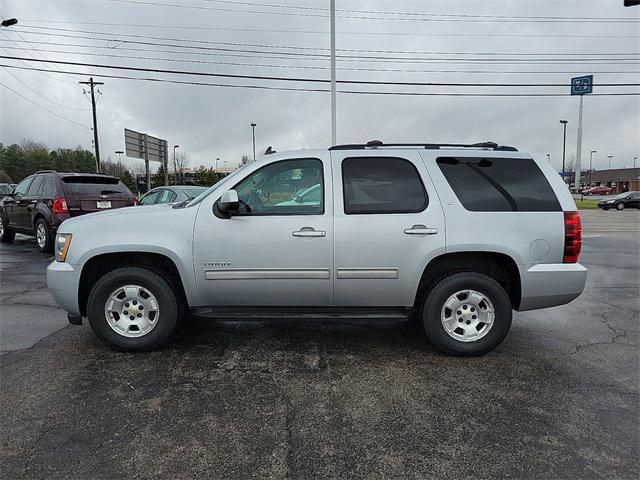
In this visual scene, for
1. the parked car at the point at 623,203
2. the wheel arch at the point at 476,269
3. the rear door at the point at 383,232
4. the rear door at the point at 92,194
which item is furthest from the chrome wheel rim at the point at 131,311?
the parked car at the point at 623,203

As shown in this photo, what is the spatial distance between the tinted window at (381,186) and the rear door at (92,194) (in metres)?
7.25

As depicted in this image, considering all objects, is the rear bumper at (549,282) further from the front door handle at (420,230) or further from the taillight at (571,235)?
the front door handle at (420,230)

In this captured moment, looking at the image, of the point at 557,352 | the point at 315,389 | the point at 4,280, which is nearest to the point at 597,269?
the point at 557,352

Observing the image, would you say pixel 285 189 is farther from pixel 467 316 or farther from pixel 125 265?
pixel 467 316

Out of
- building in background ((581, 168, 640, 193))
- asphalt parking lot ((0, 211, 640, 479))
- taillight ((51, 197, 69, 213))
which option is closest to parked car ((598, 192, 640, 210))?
asphalt parking lot ((0, 211, 640, 479))

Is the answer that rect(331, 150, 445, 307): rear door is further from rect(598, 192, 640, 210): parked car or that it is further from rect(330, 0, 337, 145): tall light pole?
rect(598, 192, 640, 210): parked car

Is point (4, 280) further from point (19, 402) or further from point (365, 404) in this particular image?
point (365, 404)

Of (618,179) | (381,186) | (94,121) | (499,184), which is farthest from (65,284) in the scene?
(618,179)

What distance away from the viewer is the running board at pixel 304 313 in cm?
396

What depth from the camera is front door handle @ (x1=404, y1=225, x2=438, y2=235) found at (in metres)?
3.83

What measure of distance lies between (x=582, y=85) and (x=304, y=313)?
37249mm

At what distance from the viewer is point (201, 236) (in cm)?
387

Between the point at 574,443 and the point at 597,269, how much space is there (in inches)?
279

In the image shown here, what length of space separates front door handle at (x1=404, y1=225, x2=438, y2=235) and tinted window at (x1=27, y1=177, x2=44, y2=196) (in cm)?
946
